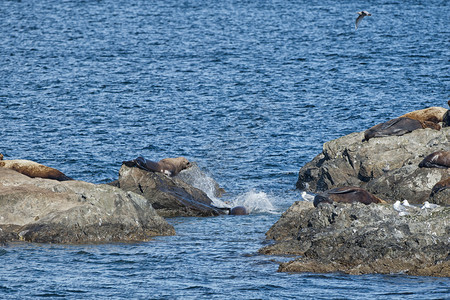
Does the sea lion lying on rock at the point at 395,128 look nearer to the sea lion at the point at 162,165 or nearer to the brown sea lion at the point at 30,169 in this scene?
the sea lion at the point at 162,165

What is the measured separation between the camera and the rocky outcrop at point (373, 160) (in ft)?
71.9

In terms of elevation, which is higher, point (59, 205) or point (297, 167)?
point (59, 205)

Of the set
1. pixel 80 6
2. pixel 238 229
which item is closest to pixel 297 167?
pixel 238 229

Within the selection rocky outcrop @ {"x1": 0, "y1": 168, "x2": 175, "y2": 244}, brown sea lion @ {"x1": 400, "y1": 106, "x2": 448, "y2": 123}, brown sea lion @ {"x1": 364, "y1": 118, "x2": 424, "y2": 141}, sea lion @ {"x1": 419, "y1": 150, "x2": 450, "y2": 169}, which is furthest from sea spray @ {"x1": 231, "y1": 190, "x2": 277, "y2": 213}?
brown sea lion @ {"x1": 400, "y1": 106, "x2": 448, "y2": 123}

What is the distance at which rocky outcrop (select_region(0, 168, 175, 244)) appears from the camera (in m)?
16.4

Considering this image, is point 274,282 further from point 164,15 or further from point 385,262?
point 164,15

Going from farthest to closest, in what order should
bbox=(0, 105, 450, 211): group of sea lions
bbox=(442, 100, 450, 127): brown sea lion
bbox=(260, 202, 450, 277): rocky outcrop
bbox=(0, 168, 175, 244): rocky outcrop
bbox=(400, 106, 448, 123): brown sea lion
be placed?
bbox=(400, 106, 448, 123): brown sea lion < bbox=(442, 100, 450, 127): brown sea lion < bbox=(0, 105, 450, 211): group of sea lions < bbox=(0, 168, 175, 244): rocky outcrop < bbox=(260, 202, 450, 277): rocky outcrop

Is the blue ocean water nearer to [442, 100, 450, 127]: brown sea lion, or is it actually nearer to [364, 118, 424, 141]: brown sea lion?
[364, 118, 424, 141]: brown sea lion

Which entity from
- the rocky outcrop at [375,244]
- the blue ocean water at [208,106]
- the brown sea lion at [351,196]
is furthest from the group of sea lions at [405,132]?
the rocky outcrop at [375,244]

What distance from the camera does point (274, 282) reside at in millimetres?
13172

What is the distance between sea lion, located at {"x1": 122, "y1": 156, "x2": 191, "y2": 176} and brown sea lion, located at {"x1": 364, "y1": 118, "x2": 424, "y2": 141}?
18.9 ft

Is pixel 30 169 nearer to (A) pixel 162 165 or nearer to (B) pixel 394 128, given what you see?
(A) pixel 162 165

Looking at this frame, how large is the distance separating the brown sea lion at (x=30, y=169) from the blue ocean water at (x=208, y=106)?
4.19 metres

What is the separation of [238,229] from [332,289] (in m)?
5.92
